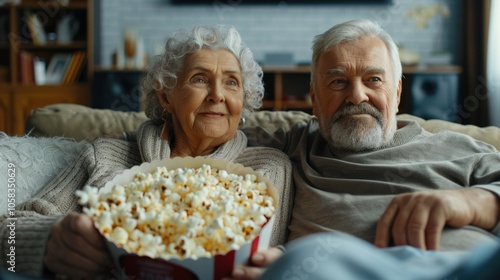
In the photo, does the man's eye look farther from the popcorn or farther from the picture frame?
the picture frame

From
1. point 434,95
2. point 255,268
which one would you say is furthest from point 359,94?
point 434,95

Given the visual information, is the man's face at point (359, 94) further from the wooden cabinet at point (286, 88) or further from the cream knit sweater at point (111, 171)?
the wooden cabinet at point (286, 88)

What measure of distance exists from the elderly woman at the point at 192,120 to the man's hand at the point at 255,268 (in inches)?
15.8

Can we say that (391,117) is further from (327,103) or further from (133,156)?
(133,156)

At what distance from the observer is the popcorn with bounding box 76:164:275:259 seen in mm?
1021

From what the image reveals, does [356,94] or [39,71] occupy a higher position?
[356,94]

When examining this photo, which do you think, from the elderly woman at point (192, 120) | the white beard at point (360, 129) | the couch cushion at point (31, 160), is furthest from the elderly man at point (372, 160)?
the couch cushion at point (31, 160)

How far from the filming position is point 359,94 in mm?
1577

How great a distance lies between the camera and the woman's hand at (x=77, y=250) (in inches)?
43.4

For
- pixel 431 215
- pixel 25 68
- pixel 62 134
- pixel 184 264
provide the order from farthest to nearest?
pixel 25 68, pixel 62 134, pixel 431 215, pixel 184 264

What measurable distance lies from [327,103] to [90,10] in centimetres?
366

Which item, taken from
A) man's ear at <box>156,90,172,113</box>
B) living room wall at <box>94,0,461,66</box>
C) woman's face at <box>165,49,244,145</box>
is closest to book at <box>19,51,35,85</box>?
living room wall at <box>94,0,461,66</box>

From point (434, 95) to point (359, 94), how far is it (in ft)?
10.7

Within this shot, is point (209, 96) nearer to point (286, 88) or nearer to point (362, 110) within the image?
point (362, 110)
